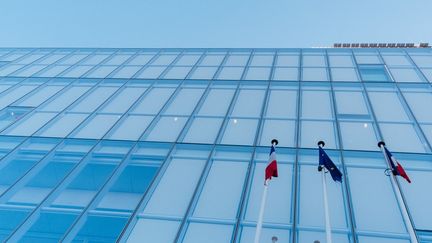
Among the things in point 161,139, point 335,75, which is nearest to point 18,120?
point 161,139

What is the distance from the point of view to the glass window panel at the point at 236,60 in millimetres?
26520

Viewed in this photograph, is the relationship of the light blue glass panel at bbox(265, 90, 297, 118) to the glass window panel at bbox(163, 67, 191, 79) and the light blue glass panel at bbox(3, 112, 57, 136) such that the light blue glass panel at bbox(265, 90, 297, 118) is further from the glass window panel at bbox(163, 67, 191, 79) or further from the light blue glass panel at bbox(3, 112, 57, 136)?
the light blue glass panel at bbox(3, 112, 57, 136)

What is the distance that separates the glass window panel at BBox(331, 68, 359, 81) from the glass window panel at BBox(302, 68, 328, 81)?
1.85ft

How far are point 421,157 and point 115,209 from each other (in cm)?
1243

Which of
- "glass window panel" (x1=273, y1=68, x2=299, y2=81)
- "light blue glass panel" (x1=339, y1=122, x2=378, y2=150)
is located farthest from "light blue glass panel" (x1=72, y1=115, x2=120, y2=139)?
"light blue glass panel" (x1=339, y1=122, x2=378, y2=150)

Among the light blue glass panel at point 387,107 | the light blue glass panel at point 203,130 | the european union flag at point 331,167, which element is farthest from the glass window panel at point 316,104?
the european union flag at point 331,167

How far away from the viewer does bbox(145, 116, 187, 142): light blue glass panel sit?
17.6m

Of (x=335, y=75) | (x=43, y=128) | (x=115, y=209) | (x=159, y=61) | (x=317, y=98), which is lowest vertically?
(x=115, y=209)

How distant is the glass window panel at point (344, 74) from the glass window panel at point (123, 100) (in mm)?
12343

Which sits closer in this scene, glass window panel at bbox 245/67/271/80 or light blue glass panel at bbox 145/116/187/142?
light blue glass panel at bbox 145/116/187/142

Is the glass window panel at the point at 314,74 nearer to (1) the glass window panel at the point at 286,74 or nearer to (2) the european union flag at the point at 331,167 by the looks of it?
(1) the glass window panel at the point at 286,74

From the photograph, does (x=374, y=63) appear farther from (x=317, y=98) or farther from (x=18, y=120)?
(x=18, y=120)

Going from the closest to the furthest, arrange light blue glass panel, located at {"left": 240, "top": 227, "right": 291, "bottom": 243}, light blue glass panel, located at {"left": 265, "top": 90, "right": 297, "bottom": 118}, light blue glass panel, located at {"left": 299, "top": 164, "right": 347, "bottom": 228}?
1. light blue glass panel, located at {"left": 240, "top": 227, "right": 291, "bottom": 243}
2. light blue glass panel, located at {"left": 299, "top": 164, "right": 347, "bottom": 228}
3. light blue glass panel, located at {"left": 265, "top": 90, "right": 297, "bottom": 118}

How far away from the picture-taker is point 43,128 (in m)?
19.4
